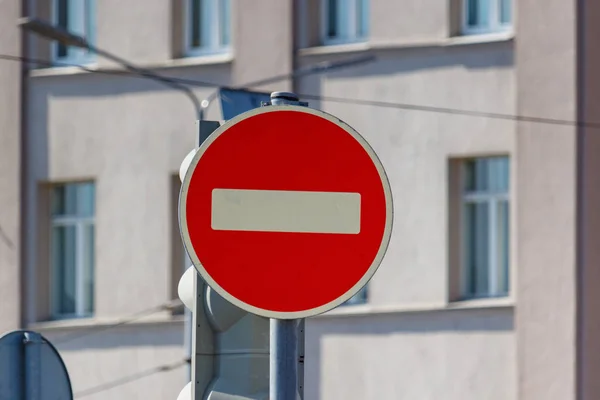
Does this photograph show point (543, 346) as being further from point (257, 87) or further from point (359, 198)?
point (359, 198)

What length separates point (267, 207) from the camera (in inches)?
193

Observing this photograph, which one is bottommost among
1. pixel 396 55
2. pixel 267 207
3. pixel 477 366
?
pixel 477 366

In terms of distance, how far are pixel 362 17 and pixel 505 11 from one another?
1900 millimetres

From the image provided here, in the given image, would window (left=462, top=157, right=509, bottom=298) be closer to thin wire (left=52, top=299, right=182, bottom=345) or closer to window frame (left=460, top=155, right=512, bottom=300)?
window frame (left=460, top=155, right=512, bottom=300)

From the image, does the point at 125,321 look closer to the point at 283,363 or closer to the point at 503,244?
the point at 503,244

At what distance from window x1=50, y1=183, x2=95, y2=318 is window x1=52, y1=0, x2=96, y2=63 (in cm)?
175

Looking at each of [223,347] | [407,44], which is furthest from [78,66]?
[223,347]

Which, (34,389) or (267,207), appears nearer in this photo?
(267,207)

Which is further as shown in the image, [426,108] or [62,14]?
[62,14]

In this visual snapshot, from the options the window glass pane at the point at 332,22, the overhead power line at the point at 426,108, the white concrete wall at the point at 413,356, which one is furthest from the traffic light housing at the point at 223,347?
the window glass pane at the point at 332,22

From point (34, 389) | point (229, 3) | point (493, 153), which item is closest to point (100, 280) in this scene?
point (229, 3)

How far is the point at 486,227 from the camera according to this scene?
24516 millimetres

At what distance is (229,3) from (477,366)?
18.3 ft

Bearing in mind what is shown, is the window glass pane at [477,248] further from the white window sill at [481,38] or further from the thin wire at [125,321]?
the thin wire at [125,321]
